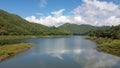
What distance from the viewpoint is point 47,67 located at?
61.8 m

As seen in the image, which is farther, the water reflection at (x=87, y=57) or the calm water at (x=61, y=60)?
the water reflection at (x=87, y=57)

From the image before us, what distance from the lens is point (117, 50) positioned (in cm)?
10262

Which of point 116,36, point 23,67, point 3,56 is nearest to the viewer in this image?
point 23,67

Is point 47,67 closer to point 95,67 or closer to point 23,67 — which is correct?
point 23,67

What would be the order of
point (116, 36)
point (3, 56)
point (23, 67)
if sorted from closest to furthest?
point (23, 67) < point (3, 56) < point (116, 36)

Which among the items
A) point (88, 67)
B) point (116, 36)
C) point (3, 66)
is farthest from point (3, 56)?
point (116, 36)

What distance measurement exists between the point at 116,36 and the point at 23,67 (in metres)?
116

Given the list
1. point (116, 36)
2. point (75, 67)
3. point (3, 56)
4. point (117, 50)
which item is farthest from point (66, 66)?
point (116, 36)

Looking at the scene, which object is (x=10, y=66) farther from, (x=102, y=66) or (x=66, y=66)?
(x=102, y=66)

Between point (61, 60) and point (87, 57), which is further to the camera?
point (87, 57)

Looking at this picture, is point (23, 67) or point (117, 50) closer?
point (23, 67)

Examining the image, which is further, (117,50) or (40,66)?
(117,50)

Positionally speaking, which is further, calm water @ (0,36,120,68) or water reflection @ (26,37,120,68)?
water reflection @ (26,37,120,68)

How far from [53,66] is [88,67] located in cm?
1154
